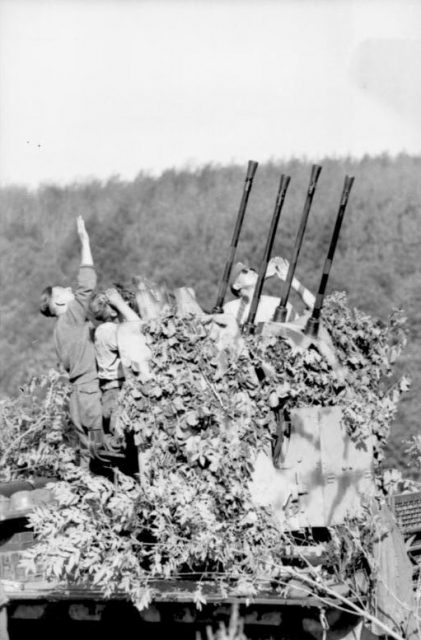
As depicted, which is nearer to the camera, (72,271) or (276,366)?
(276,366)

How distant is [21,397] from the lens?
12.4 metres

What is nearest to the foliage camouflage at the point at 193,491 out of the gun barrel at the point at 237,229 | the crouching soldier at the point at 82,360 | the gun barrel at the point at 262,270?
the gun barrel at the point at 262,270

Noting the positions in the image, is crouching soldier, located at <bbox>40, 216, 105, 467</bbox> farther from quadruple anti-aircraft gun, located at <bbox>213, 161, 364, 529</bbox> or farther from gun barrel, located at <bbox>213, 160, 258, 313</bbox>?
quadruple anti-aircraft gun, located at <bbox>213, 161, 364, 529</bbox>

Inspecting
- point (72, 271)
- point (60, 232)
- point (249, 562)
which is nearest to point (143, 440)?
point (249, 562)

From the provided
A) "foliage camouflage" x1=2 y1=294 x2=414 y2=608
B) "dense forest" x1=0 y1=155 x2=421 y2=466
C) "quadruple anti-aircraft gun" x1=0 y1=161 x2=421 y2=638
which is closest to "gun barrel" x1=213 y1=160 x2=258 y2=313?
"quadruple anti-aircraft gun" x1=0 y1=161 x2=421 y2=638

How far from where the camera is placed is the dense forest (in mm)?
18953

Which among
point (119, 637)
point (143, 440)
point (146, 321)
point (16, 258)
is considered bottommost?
point (16, 258)

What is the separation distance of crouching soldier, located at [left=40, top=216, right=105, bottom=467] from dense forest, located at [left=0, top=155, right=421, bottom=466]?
675 cm

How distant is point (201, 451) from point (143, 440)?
489 mm

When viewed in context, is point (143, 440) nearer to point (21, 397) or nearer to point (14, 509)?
point (14, 509)

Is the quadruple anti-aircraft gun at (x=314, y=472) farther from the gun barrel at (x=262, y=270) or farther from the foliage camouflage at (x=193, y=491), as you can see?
the gun barrel at (x=262, y=270)

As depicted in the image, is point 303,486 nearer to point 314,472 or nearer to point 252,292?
point 314,472

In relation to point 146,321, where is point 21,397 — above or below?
below

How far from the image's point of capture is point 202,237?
22.1 metres
